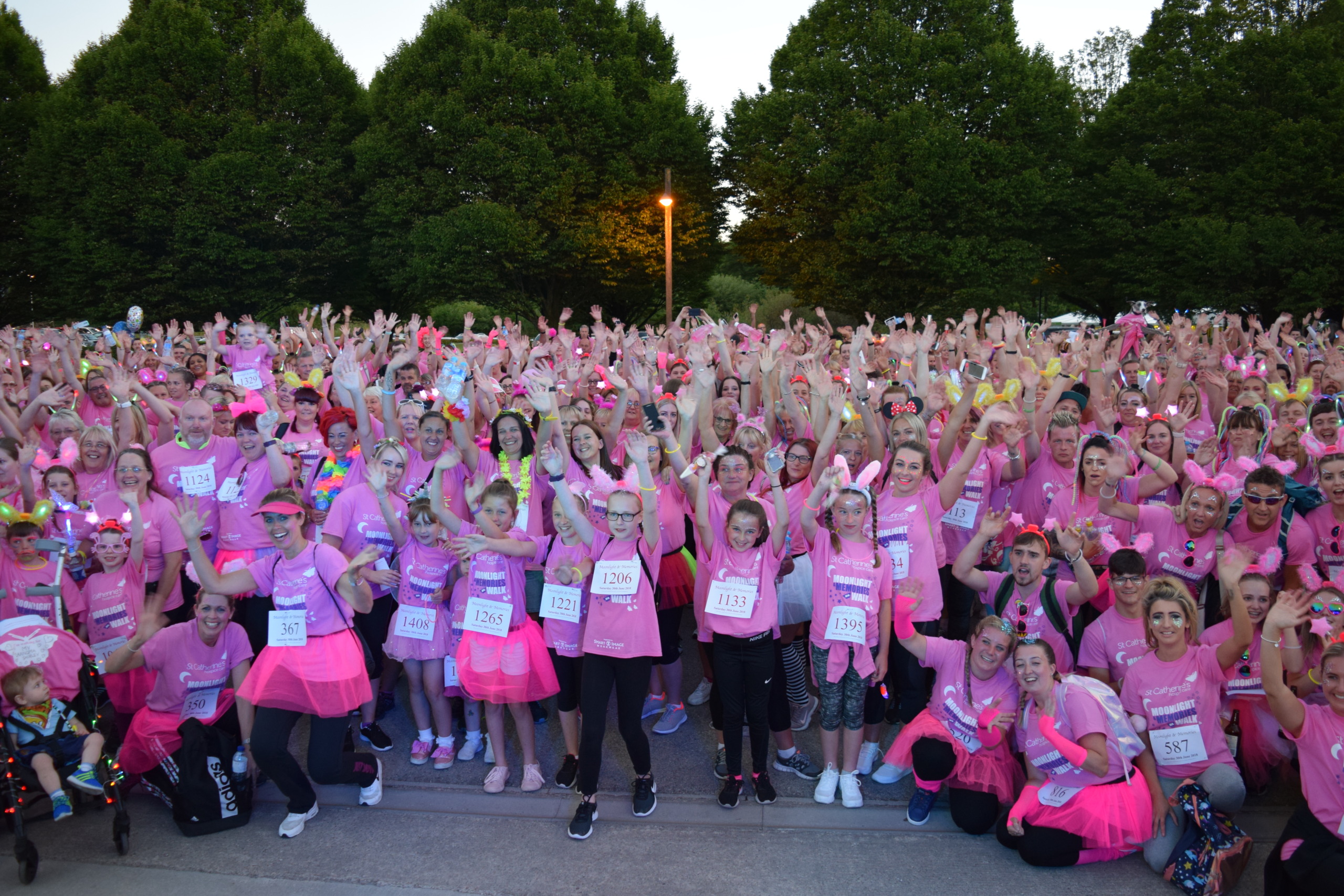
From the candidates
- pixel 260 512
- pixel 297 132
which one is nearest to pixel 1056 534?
pixel 260 512

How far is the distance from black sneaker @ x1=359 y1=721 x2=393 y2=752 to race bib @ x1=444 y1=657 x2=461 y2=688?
2.22ft

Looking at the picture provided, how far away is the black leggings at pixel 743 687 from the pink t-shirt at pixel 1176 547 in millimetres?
2352

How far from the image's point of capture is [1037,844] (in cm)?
394

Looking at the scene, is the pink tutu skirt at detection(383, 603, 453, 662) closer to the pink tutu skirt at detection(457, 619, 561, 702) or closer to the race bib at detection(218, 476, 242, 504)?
the pink tutu skirt at detection(457, 619, 561, 702)

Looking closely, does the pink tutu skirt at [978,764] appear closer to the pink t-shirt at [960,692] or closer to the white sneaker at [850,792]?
the pink t-shirt at [960,692]

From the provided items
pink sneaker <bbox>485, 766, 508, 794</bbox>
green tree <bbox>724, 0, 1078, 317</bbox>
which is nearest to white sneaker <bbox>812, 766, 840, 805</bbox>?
pink sneaker <bbox>485, 766, 508, 794</bbox>

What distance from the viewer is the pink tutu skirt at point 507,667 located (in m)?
4.52

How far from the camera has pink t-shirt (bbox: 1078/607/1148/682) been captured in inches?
170

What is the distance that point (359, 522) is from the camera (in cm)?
511

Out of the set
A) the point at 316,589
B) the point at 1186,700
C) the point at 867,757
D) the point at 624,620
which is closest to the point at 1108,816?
the point at 1186,700

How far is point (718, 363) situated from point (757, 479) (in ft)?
9.46

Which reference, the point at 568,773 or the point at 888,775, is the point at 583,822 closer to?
the point at 568,773

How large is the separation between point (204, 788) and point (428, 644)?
1.29 m

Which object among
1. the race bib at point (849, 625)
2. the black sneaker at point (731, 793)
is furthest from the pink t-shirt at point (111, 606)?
the race bib at point (849, 625)
